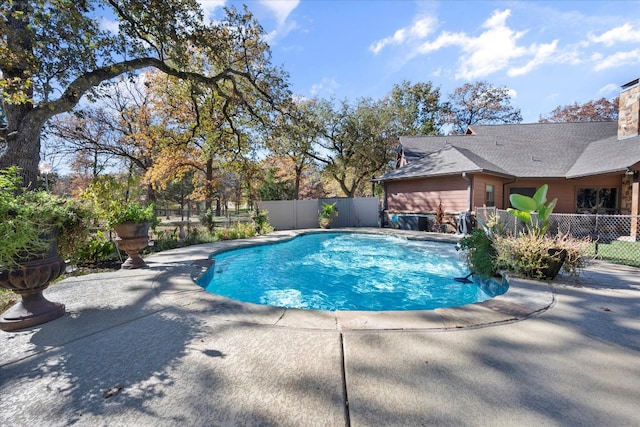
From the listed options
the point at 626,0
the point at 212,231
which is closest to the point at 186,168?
the point at 212,231

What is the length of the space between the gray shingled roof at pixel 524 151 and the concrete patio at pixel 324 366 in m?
10.7

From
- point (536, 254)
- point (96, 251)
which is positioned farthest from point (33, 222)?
A: point (536, 254)

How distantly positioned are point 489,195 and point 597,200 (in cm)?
463

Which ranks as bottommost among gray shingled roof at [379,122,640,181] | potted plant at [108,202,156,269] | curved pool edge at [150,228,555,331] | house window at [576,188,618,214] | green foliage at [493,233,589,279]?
curved pool edge at [150,228,555,331]

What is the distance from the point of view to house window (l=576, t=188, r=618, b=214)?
468 inches

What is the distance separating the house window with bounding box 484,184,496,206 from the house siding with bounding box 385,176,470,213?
136 cm

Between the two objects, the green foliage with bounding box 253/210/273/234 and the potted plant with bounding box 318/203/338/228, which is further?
the potted plant with bounding box 318/203/338/228

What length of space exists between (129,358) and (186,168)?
17.1m

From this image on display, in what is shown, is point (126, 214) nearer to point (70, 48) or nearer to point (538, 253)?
point (70, 48)

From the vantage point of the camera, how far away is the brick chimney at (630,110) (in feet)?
35.5

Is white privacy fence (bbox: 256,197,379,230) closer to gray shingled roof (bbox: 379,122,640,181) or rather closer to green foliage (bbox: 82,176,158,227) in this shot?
gray shingled roof (bbox: 379,122,640,181)

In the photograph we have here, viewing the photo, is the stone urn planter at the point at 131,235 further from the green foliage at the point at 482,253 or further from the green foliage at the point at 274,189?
the green foliage at the point at 274,189

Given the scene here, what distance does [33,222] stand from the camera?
2.51 meters

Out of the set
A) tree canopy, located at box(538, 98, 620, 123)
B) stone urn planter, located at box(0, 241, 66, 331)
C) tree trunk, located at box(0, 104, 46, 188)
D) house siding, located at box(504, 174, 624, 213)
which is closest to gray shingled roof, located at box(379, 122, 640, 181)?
house siding, located at box(504, 174, 624, 213)
